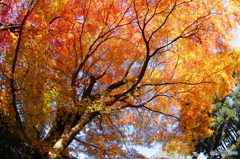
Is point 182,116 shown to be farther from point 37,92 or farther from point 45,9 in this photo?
point 45,9

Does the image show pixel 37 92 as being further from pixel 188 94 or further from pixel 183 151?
pixel 183 151

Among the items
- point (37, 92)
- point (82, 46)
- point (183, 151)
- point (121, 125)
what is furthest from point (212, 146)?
point (37, 92)

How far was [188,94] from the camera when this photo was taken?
25.4 feet

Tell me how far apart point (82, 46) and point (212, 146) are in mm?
12791

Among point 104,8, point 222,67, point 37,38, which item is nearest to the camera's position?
point 37,38

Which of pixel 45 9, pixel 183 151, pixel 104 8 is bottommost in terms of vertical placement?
pixel 183 151

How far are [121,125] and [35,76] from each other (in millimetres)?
5108

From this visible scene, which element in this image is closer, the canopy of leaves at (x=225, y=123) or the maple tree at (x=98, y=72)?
the maple tree at (x=98, y=72)

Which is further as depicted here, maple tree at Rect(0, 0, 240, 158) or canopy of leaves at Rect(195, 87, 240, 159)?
canopy of leaves at Rect(195, 87, 240, 159)

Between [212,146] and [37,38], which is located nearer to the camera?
[37,38]

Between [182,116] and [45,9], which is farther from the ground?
[45,9]

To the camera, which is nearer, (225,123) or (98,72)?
(98,72)

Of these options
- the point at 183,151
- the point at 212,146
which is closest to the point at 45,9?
the point at 183,151

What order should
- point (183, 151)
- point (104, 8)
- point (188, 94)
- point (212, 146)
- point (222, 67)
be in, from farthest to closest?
point (212, 146) < point (183, 151) < point (188, 94) < point (222, 67) < point (104, 8)
